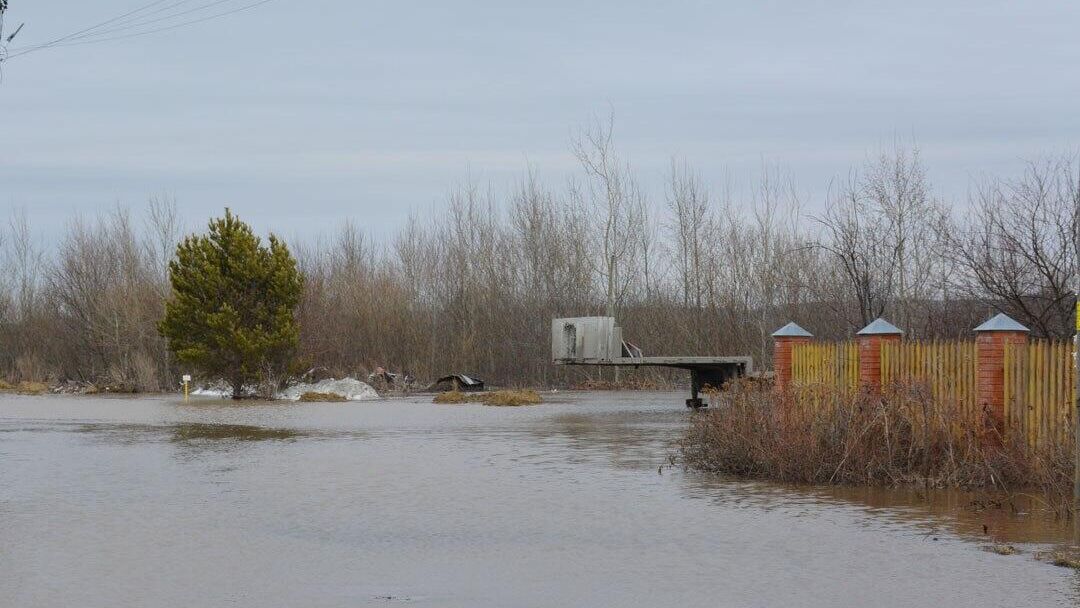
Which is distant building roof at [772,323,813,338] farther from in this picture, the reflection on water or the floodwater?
the reflection on water

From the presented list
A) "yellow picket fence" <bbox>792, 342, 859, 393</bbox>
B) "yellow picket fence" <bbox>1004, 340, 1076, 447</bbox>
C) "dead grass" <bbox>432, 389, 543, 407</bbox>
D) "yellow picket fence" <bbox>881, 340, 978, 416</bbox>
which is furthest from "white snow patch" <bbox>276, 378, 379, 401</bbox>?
"yellow picket fence" <bbox>1004, 340, 1076, 447</bbox>

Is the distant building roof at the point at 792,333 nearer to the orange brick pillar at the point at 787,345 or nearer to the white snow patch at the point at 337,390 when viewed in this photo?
the orange brick pillar at the point at 787,345

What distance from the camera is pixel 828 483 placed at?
53.4ft

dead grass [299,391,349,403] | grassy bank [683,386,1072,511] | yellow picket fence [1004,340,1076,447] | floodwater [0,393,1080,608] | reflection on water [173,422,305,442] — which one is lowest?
floodwater [0,393,1080,608]

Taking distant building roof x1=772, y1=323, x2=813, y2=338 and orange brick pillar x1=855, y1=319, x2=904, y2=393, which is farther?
distant building roof x1=772, y1=323, x2=813, y2=338

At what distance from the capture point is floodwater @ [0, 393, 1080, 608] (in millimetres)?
9094

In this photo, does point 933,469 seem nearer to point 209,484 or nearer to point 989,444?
point 989,444

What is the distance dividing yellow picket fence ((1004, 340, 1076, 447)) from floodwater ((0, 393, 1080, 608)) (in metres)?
2.11

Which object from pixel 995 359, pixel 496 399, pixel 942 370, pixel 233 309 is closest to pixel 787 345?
pixel 942 370

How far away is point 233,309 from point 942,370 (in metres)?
33.3

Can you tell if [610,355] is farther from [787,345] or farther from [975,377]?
[975,377]

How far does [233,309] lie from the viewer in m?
46.0

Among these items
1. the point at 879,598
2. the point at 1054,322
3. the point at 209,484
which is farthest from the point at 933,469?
the point at 1054,322

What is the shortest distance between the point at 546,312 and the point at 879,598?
51903mm
